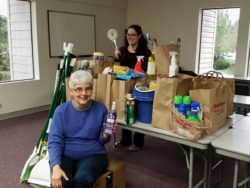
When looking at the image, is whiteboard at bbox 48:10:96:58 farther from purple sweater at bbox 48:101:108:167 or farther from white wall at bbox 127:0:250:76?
purple sweater at bbox 48:101:108:167

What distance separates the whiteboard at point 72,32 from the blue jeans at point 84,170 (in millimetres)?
3464

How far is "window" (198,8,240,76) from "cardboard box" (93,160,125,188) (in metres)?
4.07

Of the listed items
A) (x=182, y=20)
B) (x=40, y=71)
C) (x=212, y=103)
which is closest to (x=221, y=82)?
(x=212, y=103)

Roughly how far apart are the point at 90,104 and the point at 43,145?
0.86 metres

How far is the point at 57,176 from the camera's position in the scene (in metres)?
1.72

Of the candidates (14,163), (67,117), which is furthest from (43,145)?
(67,117)

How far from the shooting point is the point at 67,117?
6.30ft

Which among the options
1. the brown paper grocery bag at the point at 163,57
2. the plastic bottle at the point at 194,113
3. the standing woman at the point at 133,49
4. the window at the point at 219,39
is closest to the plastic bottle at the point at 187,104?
the plastic bottle at the point at 194,113

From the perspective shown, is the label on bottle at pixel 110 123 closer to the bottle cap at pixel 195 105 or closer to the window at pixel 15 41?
the bottle cap at pixel 195 105

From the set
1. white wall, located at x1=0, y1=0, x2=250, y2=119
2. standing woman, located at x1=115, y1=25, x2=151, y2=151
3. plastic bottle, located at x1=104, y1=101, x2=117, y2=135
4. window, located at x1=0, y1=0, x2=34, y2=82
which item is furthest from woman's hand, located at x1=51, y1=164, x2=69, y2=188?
window, located at x1=0, y1=0, x2=34, y2=82

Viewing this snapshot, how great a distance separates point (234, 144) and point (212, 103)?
0.30 meters

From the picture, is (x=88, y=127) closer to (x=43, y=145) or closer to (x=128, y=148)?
(x=43, y=145)

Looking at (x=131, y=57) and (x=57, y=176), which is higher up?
(x=131, y=57)

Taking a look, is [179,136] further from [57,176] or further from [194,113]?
[57,176]
